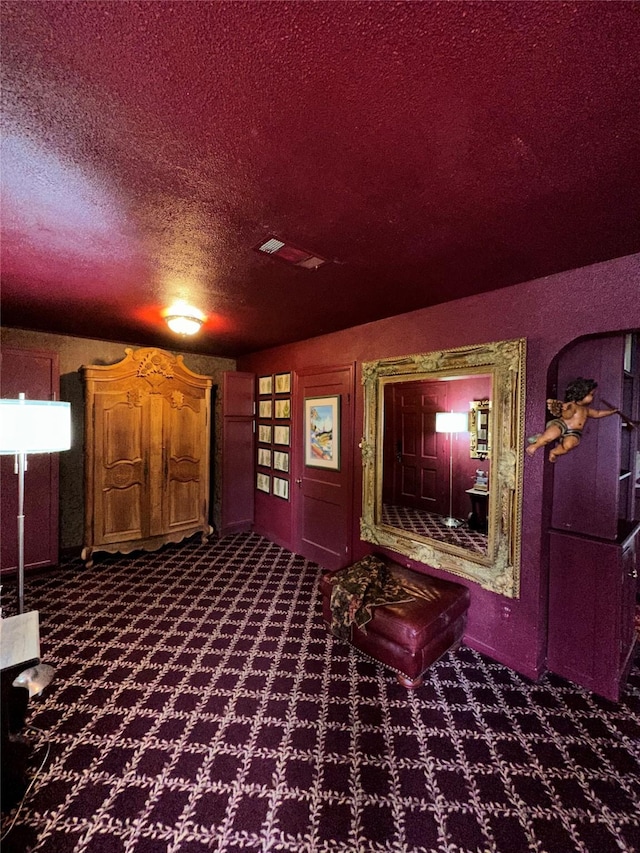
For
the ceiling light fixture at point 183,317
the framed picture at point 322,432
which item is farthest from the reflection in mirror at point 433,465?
the ceiling light fixture at point 183,317

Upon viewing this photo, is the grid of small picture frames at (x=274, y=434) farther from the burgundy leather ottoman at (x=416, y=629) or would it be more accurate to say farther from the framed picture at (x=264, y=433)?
the burgundy leather ottoman at (x=416, y=629)

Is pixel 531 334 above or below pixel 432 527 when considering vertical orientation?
above

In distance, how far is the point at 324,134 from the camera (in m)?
1.07

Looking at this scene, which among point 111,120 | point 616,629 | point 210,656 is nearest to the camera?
point 111,120

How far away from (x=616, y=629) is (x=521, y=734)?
828 mm

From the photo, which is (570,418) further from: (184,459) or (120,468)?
(120,468)

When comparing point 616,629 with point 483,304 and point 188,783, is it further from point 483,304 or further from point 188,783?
point 188,783

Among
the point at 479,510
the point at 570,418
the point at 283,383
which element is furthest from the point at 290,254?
the point at 283,383

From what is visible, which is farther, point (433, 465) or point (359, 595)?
point (433, 465)

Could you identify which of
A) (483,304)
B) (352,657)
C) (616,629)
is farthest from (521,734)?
(483,304)

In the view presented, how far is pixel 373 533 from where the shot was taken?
10.6 ft

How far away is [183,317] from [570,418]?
2.91 meters

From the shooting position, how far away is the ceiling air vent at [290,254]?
5.82 ft

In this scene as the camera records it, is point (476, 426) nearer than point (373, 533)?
Yes
